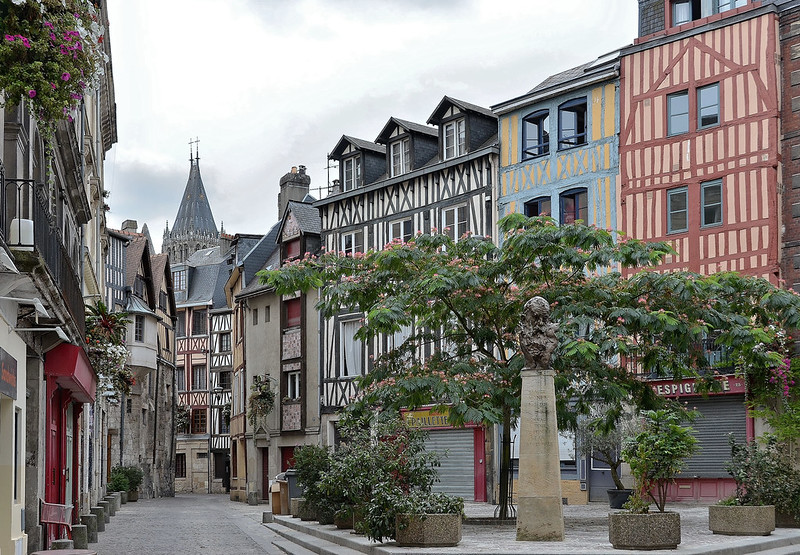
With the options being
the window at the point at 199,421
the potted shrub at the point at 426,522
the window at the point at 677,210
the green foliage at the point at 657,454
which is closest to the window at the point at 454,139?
the window at the point at 677,210

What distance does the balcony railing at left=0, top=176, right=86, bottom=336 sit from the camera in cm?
1042

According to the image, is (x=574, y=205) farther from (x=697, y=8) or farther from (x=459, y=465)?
(x=459, y=465)

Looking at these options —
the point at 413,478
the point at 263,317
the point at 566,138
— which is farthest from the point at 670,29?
the point at 263,317

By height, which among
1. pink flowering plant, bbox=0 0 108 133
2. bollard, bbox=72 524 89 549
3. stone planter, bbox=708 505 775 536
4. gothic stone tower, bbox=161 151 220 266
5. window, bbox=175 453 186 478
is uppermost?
gothic stone tower, bbox=161 151 220 266

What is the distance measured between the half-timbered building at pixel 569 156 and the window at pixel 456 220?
53.9 inches

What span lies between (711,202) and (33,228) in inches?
659

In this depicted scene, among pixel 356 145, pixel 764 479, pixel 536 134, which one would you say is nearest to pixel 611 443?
pixel 764 479

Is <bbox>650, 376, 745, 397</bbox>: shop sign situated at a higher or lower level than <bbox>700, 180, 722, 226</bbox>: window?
lower

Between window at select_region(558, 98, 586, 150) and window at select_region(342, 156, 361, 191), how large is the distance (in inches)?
330

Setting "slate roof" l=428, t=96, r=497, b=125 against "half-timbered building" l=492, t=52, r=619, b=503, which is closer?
"half-timbered building" l=492, t=52, r=619, b=503

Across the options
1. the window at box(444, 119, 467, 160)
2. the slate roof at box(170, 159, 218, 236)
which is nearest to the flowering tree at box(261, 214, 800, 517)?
the window at box(444, 119, 467, 160)

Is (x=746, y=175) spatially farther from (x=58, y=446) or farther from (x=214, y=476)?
(x=214, y=476)

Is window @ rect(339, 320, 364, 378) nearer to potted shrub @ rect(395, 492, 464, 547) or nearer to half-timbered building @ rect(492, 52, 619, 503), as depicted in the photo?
half-timbered building @ rect(492, 52, 619, 503)

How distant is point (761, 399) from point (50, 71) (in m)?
17.6
